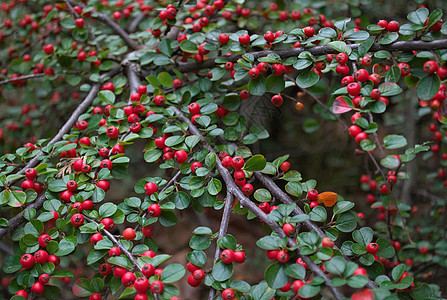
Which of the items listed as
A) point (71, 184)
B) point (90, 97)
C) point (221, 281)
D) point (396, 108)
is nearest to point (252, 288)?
point (221, 281)

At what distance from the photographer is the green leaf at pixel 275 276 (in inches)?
37.9

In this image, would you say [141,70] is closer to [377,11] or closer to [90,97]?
[90,97]

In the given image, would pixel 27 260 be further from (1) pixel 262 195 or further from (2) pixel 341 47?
(2) pixel 341 47

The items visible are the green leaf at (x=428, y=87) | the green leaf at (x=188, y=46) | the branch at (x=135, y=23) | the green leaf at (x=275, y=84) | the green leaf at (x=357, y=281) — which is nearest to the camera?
the green leaf at (x=357, y=281)

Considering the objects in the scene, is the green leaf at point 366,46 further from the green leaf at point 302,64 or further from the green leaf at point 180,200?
the green leaf at point 180,200

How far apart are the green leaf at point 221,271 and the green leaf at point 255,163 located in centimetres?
33

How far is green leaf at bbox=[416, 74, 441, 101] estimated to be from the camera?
46.0 inches

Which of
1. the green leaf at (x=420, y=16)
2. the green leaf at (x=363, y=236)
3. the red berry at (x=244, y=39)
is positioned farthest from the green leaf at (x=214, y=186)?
the green leaf at (x=420, y=16)

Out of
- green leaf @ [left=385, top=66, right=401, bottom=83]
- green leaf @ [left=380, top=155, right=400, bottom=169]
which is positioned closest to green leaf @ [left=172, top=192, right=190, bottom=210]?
green leaf @ [left=380, top=155, right=400, bottom=169]

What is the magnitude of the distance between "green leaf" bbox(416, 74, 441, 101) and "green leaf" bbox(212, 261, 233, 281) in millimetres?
797

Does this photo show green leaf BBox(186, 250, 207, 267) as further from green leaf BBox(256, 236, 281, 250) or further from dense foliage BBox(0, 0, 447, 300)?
green leaf BBox(256, 236, 281, 250)

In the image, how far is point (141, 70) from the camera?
196cm

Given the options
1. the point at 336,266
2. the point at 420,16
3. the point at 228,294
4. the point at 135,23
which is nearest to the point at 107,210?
the point at 228,294

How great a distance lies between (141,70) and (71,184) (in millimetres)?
870
